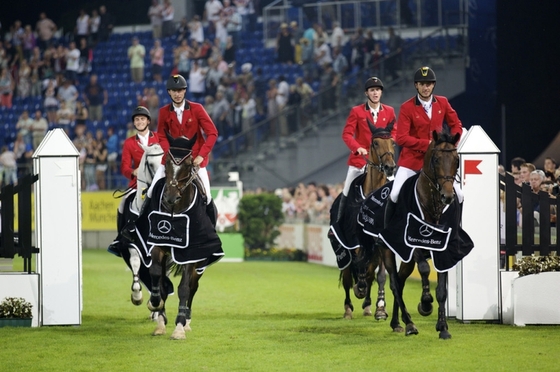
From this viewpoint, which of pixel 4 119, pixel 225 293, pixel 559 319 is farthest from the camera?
pixel 4 119

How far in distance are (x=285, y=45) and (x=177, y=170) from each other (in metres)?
20.4

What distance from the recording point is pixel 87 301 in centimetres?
1365

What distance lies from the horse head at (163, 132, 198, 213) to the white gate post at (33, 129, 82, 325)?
1674 mm

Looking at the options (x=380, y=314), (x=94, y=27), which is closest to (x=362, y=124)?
(x=380, y=314)

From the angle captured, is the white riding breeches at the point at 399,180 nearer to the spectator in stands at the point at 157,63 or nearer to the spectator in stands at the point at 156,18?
the spectator in stands at the point at 157,63

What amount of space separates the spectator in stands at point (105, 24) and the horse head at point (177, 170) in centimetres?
2472

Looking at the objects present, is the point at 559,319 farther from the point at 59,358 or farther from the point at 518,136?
the point at 518,136

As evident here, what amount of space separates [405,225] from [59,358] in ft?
12.0

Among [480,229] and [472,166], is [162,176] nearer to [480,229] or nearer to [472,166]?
[472,166]

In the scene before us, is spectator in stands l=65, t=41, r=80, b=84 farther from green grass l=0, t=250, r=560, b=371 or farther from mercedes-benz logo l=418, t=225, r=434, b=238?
mercedes-benz logo l=418, t=225, r=434, b=238

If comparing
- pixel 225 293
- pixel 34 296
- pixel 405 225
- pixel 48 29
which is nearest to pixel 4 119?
pixel 48 29

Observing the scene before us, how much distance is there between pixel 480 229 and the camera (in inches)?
418

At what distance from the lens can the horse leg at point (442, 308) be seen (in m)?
9.12

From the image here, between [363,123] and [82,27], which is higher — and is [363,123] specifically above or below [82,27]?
below
